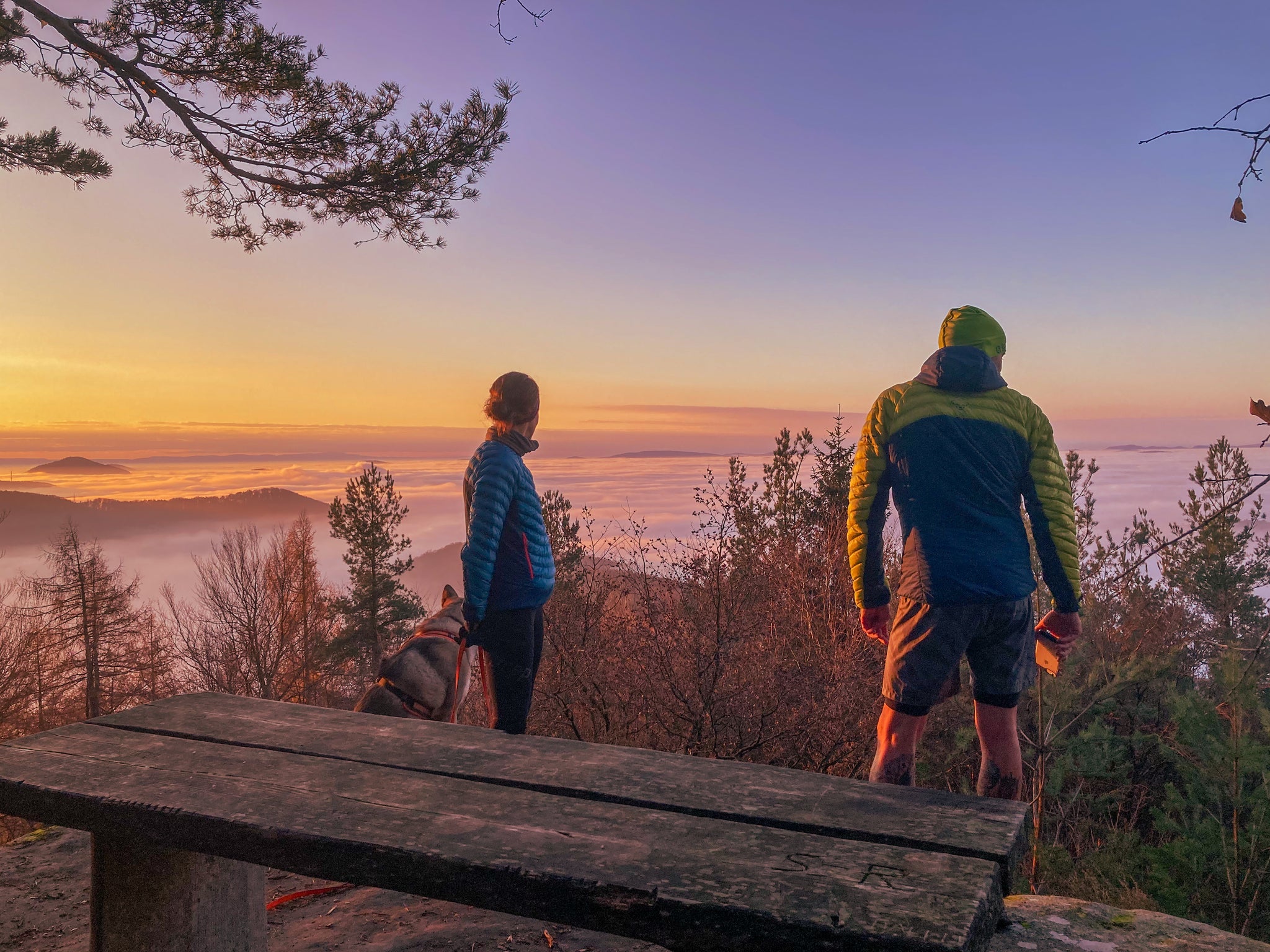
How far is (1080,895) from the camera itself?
4.84 meters

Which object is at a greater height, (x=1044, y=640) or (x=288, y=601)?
(x=1044, y=640)

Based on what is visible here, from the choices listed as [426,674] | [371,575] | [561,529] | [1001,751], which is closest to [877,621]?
[1001,751]

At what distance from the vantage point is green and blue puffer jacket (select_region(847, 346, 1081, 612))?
109 inches

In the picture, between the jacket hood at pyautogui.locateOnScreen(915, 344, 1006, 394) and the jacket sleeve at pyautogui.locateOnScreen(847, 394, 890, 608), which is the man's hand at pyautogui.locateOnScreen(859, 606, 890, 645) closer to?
the jacket sleeve at pyautogui.locateOnScreen(847, 394, 890, 608)

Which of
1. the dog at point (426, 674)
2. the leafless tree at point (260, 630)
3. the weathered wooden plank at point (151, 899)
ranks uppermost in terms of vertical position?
the weathered wooden plank at point (151, 899)

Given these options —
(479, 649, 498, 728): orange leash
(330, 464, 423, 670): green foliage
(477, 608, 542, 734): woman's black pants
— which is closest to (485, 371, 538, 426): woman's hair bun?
(477, 608, 542, 734): woman's black pants

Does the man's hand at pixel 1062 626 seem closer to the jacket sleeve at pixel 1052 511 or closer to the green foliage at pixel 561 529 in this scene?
the jacket sleeve at pixel 1052 511

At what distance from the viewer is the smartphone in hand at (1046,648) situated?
303 centimetres

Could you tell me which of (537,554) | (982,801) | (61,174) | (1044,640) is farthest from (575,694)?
(61,174)

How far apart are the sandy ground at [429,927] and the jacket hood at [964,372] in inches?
75.0

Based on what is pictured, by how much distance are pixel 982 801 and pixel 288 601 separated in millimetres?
32525

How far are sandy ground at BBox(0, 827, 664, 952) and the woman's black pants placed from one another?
2.47 feet

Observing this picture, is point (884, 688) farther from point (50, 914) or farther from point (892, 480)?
point (50, 914)

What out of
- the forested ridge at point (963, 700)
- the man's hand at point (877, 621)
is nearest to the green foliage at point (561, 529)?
the forested ridge at point (963, 700)
